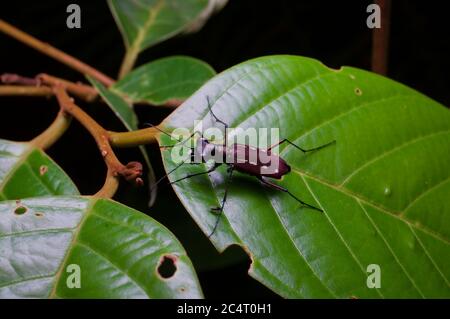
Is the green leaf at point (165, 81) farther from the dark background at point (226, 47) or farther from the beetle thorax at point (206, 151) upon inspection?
the beetle thorax at point (206, 151)

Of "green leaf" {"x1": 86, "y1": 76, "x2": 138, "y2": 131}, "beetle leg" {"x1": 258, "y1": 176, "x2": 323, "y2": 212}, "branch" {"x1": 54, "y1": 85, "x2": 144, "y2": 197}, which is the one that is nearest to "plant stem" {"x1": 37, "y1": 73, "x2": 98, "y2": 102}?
"green leaf" {"x1": 86, "y1": 76, "x2": 138, "y2": 131}

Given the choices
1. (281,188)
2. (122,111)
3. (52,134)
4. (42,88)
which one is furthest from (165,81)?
(281,188)

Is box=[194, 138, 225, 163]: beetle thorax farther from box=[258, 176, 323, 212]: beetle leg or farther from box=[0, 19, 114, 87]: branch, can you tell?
box=[0, 19, 114, 87]: branch

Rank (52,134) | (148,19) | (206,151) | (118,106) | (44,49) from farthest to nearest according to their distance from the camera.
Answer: (148,19) → (44,49) → (118,106) → (52,134) → (206,151)

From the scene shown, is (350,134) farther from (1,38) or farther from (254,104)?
(1,38)

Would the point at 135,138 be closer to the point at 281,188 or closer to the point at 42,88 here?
the point at 281,188

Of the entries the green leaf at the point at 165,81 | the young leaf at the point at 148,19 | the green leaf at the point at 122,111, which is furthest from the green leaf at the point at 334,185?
the young leaf at the point at 148,19
